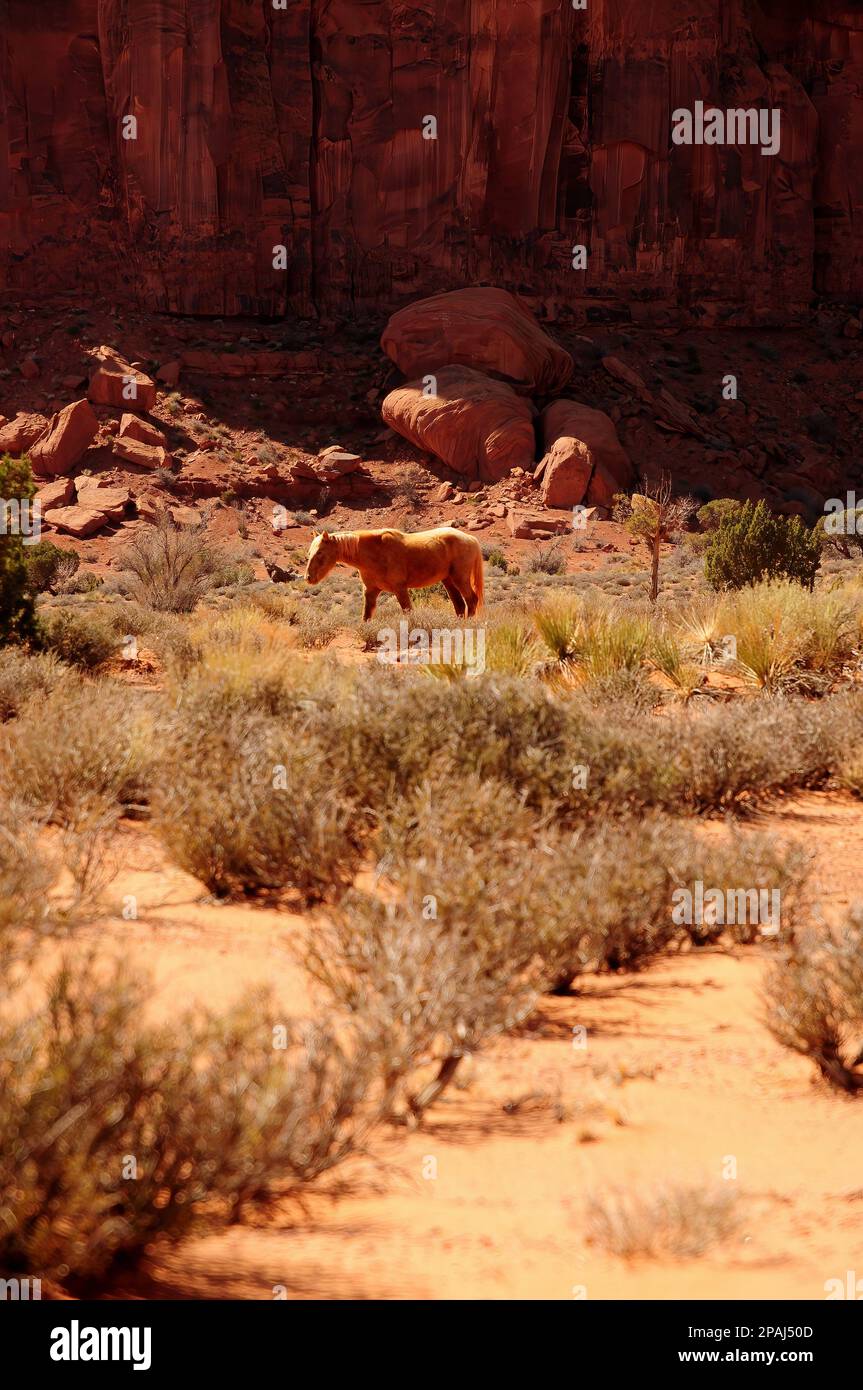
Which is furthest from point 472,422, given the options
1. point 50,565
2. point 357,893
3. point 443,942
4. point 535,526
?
point 443,942

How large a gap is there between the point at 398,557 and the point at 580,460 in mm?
25319

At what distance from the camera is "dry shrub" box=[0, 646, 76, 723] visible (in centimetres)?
963

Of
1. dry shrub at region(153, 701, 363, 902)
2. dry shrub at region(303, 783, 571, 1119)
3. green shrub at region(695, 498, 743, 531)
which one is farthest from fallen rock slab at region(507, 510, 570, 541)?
dry shrub at region(303, 783, 571, 1119)

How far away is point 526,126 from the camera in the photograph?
47.4 metres

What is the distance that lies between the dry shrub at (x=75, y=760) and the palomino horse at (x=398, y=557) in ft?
24.6

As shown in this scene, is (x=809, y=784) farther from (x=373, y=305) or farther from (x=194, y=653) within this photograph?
(x=373, y=305)

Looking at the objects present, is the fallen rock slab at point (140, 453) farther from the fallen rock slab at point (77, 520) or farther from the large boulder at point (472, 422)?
the large boulder at point (472, 422)

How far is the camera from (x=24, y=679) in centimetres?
998

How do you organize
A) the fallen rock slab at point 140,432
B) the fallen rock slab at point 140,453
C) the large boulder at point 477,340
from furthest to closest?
1. the large boulder at point 477,340
2. the fallen rock slab at point 140,432
3. the fallen rock slab at point 140,453

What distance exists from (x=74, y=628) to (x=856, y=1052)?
1094cm

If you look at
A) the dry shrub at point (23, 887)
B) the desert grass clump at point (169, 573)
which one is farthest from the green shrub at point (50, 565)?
the dry shrub at point (23, 887)

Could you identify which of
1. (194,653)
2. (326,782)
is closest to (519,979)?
(326,782)

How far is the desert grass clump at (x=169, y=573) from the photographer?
2217cm

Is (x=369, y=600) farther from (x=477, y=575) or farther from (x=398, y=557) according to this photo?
→ (x=477, y=575)
